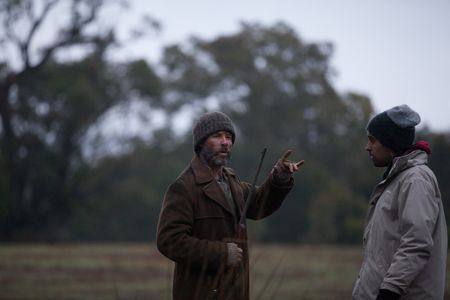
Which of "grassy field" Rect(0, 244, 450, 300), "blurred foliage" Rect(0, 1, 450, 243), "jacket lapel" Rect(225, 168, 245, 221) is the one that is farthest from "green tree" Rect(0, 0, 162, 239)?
"jacket lapel" Rect(225, 168, 245, 221)

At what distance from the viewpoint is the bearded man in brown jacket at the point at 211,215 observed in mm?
4156

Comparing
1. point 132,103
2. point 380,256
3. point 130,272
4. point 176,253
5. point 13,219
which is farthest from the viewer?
point 132,103

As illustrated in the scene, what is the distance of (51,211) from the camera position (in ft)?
114

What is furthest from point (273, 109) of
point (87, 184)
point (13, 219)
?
point (13, 219)

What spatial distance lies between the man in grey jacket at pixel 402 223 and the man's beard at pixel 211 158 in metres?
0.78

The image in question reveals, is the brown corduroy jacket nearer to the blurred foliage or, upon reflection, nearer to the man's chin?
the man's chin

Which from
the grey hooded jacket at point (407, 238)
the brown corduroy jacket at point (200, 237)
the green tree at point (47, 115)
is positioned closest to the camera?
the grey hooded jacket at point (407, 238)

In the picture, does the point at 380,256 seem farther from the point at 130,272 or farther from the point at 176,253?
the point at 130,272

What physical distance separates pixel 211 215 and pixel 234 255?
0.84 ft

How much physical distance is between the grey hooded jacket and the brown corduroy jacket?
0.66m

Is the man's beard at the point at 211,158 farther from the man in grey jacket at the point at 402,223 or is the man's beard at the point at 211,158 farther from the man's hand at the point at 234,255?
the man in grey jacket at the point at 402,223

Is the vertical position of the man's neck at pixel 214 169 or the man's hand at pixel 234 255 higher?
the man's neck at pixel 214 169

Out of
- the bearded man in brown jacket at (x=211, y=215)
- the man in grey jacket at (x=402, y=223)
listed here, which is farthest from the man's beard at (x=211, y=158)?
the man in grey jacket at (x=402, y=223)

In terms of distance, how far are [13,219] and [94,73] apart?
7733mm
